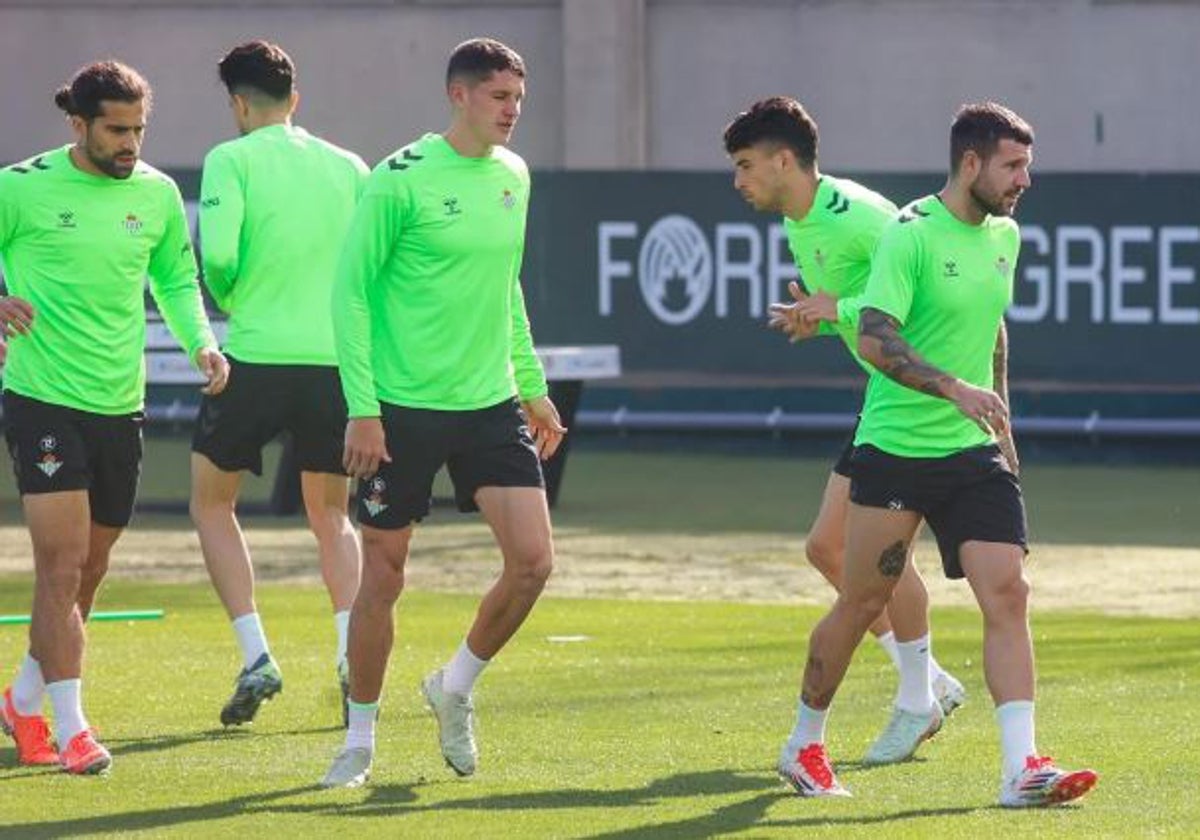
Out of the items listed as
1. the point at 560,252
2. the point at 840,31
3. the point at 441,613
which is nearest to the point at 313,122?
the point at 840,31

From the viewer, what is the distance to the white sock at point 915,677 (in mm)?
9992

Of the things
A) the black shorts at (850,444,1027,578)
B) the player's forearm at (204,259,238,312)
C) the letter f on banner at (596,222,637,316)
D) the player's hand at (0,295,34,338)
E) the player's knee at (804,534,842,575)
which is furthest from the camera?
the letter f on banner at (596,222,637,316)

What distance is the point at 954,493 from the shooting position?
900cm

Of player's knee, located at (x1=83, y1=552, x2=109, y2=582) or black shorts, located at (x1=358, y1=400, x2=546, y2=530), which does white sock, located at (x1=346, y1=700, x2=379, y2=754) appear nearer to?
black shorts, located at (x1=358, y1=400, x2=546, y2=530)

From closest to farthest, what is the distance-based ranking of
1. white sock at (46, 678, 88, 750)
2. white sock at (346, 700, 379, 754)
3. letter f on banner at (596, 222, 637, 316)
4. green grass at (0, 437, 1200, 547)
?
white sock at (346, 700, 379, 754) → white sock at (46, 678, 88, 750) → green grass at (0, 437, 1200, 547) → letter f on banner at (596, 222, 637, 316)

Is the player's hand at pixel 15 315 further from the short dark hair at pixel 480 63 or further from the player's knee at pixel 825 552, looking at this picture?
the player's knee at pixel 825 552

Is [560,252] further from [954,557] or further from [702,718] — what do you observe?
[954,557]

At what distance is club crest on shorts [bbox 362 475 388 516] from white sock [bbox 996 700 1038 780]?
5.98 ft

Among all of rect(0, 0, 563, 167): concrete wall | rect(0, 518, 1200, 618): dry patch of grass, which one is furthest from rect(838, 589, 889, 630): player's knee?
rect(0, 0, 563, 167): concrete wall

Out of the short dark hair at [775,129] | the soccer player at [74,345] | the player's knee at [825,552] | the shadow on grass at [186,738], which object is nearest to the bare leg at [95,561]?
the soccer player at [74,345]

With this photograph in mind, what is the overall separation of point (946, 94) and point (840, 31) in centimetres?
110

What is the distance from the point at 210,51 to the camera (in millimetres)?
30766

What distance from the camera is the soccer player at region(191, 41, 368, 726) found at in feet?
35.8

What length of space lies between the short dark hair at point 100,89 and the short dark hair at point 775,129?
1.71 metres
